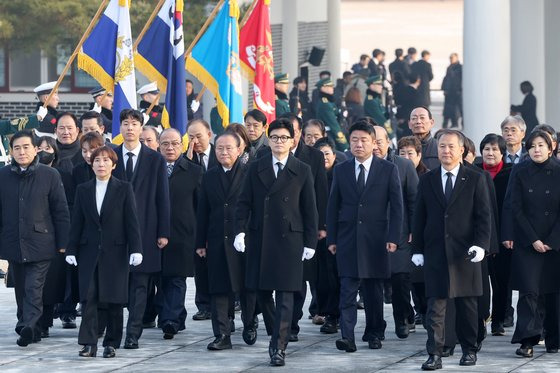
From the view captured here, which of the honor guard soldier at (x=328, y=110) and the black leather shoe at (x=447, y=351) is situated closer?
the black leather shoe at (x=447, y=351)

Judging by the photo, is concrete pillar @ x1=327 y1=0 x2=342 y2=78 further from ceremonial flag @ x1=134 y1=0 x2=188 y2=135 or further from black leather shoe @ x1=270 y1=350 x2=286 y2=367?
black leather shoe @ x1=270 y1=350 x2=286 y2=367

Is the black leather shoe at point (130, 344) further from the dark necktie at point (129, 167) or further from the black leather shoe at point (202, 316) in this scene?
the black leather shoe at point (202, 316)

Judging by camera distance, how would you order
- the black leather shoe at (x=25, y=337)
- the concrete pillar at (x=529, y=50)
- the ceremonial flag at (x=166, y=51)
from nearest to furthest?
the black leather shoe at (x=25, y=337) → the ceremonial flag at (x=166, y=51) → the concrete pillar at (x=529, y=50)

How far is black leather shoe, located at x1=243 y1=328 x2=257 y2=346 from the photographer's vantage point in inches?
528

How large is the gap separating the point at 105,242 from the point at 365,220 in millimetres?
2068

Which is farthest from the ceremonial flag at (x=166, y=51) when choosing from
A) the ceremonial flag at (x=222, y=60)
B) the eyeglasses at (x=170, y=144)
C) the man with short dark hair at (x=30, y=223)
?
the man with short dark hair at (x=30, y=223)

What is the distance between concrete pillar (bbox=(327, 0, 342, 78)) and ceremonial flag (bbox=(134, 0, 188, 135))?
21.0 meters

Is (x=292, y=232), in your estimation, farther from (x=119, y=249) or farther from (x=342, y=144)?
(x=342, y=144)

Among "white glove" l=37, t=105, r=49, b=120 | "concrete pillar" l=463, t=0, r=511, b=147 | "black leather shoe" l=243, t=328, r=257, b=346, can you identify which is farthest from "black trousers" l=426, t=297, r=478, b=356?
"concrete pillar" l=463, t=0, r=511, b=147

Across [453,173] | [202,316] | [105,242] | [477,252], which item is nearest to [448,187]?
[453,173]

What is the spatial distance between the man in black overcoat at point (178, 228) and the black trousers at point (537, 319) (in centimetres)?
289

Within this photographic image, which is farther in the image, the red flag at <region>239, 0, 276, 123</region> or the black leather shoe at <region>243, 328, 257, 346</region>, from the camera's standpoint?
the red flag at <region>239, 0, 276, 123</region>

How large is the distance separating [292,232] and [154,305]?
2.16 meters

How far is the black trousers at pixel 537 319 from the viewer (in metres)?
12.8
